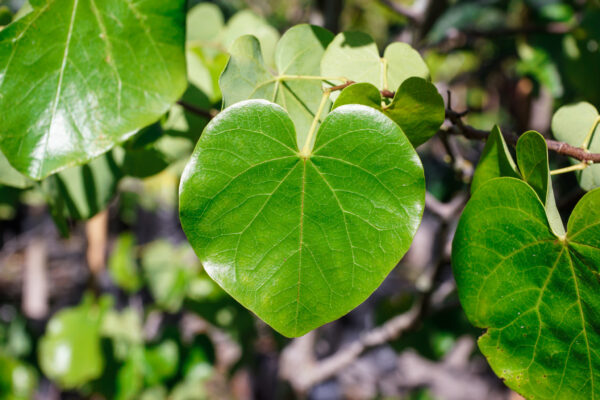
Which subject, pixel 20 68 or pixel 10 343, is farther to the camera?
pixel 10 343

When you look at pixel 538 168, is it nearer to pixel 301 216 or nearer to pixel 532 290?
pixel 532 290

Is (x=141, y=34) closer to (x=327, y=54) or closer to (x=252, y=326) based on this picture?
(x=327, y=54)

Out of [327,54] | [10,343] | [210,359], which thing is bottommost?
[10,343]

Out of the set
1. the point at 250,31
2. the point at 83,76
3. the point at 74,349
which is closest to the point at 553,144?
the point at 83,76

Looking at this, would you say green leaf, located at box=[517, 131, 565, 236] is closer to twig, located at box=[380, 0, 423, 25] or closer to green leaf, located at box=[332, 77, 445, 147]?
green leaf, located at box=[332, 77, 445, 147]

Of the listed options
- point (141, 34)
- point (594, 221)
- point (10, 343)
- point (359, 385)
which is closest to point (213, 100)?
point (141, 34)

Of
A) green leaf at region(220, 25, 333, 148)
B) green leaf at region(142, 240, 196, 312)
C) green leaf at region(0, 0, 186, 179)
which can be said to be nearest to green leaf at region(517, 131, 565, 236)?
green leaf at region(220, 25, 333, 148)
